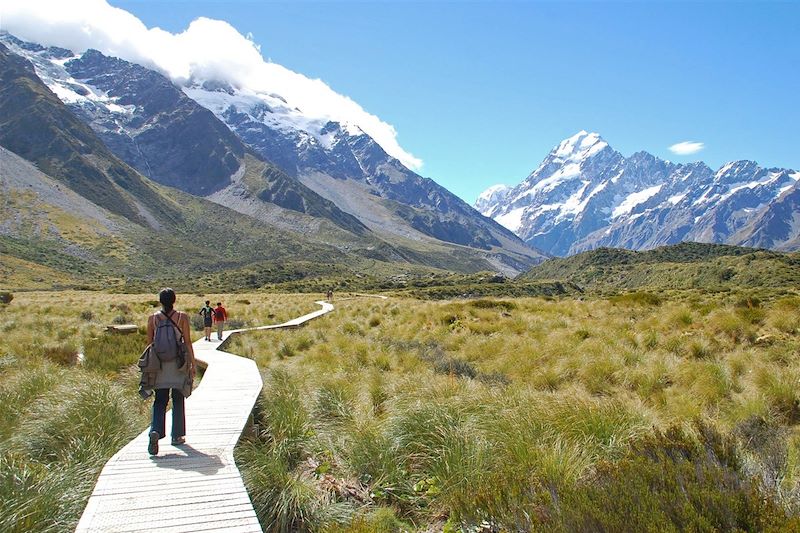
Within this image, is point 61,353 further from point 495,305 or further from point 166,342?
point 495,305

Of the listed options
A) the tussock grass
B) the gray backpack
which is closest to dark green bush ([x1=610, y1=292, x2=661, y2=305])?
the tussock grass

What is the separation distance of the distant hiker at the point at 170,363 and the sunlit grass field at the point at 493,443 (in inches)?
30.7

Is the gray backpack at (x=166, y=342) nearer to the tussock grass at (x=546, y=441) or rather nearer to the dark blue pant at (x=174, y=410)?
the dark blue pant at (x=174, y=410)

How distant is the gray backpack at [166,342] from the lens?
666cm

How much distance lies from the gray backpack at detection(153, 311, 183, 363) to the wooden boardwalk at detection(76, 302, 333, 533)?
118 cm

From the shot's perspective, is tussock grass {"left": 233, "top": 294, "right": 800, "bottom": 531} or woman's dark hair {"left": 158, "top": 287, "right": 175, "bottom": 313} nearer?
tussock grass {"left": 233, "top": 294, "right": 800, "bottom": 531}

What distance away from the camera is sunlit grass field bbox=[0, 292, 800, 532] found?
13.9 ft

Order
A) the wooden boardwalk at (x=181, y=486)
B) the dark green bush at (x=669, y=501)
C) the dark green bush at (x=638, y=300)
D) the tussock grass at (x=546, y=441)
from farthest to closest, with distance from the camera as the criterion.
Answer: the dark green bush at (x=638, y=300), the wooden boardwalk at (x=181, y=486), the tussock grass at (x=546, y=441), the dark green bush at (x=669, y=501)

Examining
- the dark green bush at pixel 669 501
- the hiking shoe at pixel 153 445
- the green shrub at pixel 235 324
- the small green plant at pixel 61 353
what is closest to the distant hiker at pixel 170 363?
the hiking shoe at pixel 153 445

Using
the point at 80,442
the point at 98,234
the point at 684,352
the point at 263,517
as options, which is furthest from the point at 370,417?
the point at 98,234

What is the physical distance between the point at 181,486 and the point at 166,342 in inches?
77.8

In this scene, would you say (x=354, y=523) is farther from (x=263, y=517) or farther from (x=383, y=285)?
(x=383, y=285)

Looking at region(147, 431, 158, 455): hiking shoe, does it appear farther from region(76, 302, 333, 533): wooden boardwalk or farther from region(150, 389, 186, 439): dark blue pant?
region(150, 389, 186, 439): dark blue pant

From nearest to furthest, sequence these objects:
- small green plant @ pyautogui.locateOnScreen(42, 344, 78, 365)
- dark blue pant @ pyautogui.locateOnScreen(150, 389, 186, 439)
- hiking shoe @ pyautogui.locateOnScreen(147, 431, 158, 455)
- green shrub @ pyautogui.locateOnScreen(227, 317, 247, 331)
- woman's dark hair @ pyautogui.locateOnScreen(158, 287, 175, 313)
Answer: hiking shoe @ pyautogui.locateOnScreen(147, 431, 158, 455) → dark blue pant @ pyautogui.locateOnScreen(150, 389, 186, 439) → woman's dark hair @ pyautogui.locateOnScreen(158, 287, 175, 313) → small green plant @ pyautogui.locateOnScreen(42, 344, 78, 365) → green shrub @ pyautogui.locateOnScreen(227, 317, 247, 331)
